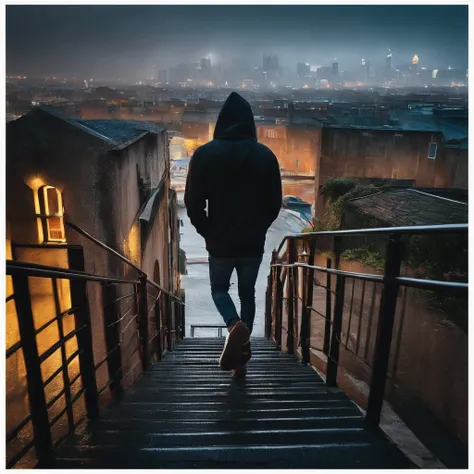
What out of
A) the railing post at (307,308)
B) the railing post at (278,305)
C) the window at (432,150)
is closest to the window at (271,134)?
the window at (432,150)

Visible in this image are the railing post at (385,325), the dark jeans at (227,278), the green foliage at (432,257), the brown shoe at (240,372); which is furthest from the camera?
the green foliage at (432,257)

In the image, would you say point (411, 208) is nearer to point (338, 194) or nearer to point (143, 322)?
point (338, 194)

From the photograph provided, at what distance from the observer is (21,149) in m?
5.49

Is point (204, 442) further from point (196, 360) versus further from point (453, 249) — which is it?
point (453, 249)

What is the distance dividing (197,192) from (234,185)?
30cm

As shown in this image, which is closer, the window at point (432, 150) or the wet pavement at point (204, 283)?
the wet pavement at point (204, 283)

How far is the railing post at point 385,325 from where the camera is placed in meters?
2.01

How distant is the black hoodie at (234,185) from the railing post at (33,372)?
1474 millimetres

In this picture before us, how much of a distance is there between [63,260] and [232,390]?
4.86 meters

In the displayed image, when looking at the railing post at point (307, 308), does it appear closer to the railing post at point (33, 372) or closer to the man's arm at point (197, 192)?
the man's arm at point (197, 192)

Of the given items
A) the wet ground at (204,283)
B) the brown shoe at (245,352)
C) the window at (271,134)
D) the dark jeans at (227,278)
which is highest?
the window at (271,134)

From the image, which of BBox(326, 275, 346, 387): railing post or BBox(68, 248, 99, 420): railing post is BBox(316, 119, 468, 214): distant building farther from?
BBox(68, 248, 99, 420): railing post

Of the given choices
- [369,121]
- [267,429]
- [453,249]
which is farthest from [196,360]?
[369,121]

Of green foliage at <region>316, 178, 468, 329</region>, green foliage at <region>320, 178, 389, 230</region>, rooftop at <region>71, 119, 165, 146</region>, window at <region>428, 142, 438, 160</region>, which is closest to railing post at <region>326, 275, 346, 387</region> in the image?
green foliage at <region>316, 178, 468, 329</region>
